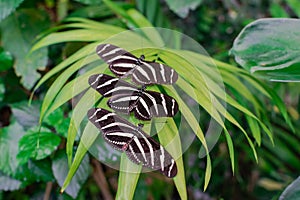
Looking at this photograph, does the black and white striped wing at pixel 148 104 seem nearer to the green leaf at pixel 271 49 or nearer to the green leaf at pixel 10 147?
the green leaf at pixel 271 49

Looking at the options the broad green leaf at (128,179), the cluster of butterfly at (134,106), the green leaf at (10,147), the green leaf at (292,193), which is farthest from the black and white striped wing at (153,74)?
the green leaf at (10,147)

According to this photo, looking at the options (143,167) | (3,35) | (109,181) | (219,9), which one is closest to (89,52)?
(143,167)

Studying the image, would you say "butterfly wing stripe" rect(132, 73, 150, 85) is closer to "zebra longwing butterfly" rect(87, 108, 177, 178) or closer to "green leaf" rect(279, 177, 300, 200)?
"zebra longwing butterfly" rect(87, 108, 177, 178)

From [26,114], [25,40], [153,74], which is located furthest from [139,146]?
[25,40]

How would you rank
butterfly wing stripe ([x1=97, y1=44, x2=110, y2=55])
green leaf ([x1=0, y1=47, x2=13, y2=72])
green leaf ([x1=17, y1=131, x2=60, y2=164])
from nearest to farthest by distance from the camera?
butterfly wing stripe ([x1=97, y1=44, x2=110, y2=55])
green leaf ([x1=17, y1=131, x2=60, y2=164])
green leaf ([x1=0, y1=47, x2=13, y2=72])

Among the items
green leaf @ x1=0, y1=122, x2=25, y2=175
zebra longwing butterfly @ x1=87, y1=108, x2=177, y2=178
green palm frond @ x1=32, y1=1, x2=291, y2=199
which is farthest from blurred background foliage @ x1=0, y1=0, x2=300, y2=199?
zebra longwing butterfly @ x1=87, y1=108, x2=177, y2=178
